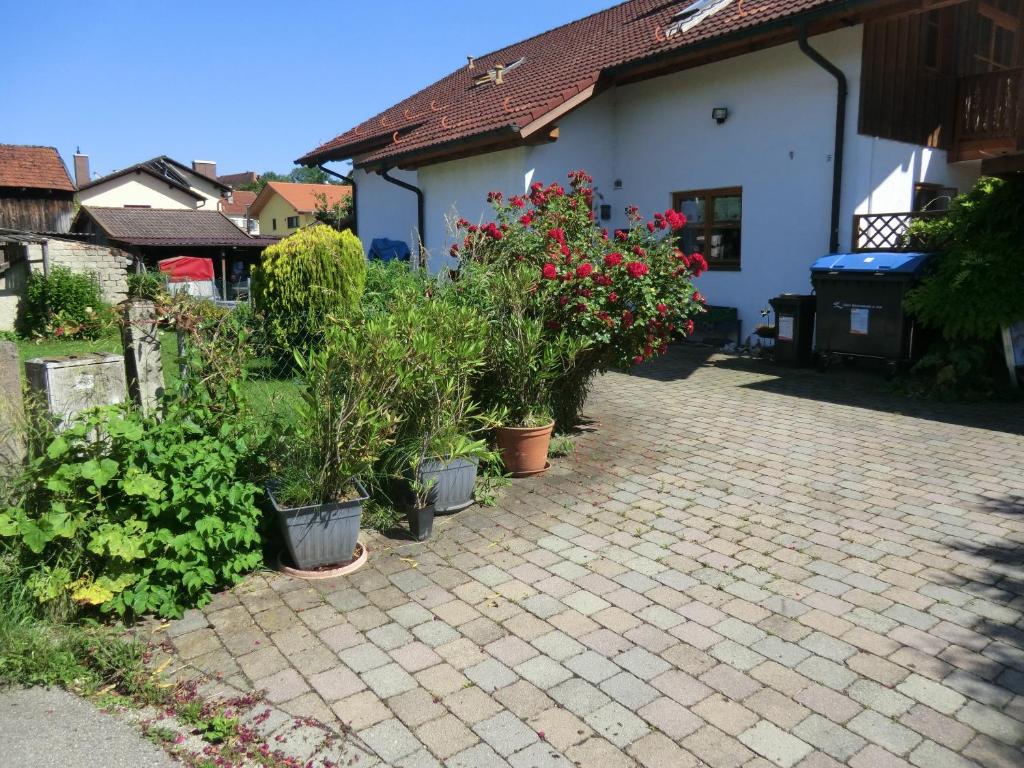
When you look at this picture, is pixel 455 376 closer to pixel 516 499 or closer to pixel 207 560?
pixel 516 499

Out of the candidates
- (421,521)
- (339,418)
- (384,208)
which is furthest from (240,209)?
(339,418)

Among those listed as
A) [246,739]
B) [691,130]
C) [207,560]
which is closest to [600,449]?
[207,560]

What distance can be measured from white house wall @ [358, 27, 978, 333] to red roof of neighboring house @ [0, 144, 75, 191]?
3047 centimetres

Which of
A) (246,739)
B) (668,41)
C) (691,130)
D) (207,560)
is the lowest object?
(246,739)

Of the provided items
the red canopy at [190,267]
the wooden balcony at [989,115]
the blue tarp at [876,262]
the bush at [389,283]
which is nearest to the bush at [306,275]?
the bush at [389,283]

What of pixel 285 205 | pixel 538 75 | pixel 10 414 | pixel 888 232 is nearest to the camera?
pixel 10 414

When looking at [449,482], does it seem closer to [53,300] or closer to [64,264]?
[53,300]

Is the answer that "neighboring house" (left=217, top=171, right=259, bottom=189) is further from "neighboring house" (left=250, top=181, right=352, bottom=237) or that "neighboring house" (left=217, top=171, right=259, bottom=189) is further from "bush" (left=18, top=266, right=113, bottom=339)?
"bush" (left=18, top=266, right=113, bottom=339)

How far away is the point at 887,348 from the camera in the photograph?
915cm

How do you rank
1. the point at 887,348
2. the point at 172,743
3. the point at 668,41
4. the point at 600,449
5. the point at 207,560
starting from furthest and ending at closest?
the point at 668,41 → the point at 887,348 → the point at 600,449 → the point at 207,560 → the point at 172,743

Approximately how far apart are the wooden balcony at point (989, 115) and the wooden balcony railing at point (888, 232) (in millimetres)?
3077

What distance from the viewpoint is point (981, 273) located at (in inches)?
323

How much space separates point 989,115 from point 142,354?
13178 millimetres

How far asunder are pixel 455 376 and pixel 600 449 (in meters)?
2.09
